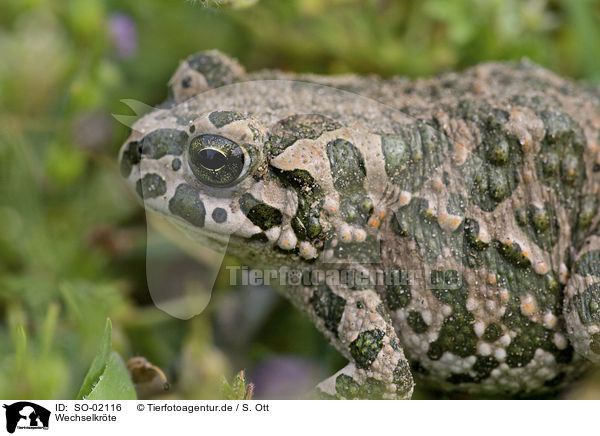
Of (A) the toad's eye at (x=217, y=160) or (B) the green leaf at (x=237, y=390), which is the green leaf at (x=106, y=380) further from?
(A) the toad's eye at (x=217, y=160)

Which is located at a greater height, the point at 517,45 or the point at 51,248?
the point at 517,45

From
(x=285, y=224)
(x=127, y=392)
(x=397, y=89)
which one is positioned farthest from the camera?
(x=397, y=89)

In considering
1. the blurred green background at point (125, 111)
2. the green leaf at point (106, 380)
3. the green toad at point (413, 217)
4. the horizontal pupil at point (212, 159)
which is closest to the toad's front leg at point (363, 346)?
the green toad at point (413, 217)

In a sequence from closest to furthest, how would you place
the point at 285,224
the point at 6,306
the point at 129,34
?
1. the point at 285,224
2. the point at 6,306
3. the point at 129,34

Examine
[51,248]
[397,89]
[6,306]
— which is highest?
[397,89]
